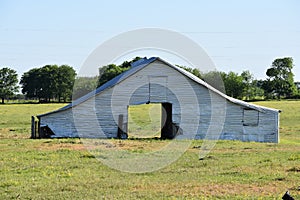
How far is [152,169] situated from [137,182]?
2785mm

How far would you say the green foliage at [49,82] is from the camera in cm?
11728

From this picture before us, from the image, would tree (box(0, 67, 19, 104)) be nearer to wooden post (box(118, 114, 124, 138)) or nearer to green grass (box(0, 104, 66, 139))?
green grass (box(0, 104, 66, 139))

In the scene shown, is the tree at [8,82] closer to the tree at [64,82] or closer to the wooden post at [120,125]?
the tree at [64,82]

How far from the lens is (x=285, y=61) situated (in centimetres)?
14675

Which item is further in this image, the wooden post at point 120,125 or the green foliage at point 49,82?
the green foliage at point 49,82

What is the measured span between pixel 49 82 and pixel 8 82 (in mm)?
16583

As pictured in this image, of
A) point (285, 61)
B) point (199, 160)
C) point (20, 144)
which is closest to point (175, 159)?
point (199, 160)

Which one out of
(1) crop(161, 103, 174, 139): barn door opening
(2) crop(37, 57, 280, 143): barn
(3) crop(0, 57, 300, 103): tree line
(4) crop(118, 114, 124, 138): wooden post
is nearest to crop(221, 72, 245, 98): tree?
(3) crop(0, 57, 300, 103): tree line

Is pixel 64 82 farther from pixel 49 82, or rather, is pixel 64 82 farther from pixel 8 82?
pixel 8 82

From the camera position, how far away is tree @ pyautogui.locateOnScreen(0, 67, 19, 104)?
4973 inches

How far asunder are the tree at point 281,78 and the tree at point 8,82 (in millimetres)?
62836

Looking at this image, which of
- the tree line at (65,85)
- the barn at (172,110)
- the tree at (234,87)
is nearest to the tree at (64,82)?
the tree line at (65,85)

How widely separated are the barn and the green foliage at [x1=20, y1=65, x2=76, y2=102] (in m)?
83.0

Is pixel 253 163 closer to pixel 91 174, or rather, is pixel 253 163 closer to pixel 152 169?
pixel 152 169
